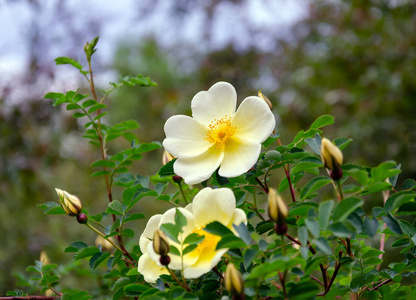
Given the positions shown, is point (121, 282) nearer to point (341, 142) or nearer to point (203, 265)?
point (203, 265)

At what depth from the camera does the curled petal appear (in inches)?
26.5

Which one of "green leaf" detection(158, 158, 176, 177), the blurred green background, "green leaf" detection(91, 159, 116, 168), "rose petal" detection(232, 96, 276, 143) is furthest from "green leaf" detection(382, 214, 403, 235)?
the blurred green background

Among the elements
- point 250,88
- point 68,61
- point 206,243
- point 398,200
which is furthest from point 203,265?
point 250,88

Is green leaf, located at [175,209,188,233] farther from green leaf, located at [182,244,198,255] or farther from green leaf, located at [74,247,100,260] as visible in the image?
green leaf, located at [74,247,100,260]

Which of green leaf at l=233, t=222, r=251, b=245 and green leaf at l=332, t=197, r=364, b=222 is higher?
green leaf at l=332, t=197, r=364, b=222

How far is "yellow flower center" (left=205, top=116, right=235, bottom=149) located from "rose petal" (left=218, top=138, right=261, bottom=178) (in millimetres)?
11

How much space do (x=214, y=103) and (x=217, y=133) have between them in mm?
55

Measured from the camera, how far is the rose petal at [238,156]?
0.59m

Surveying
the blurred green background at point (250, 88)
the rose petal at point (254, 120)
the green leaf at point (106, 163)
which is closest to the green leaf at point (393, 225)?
the rose petal at point (254, 120)

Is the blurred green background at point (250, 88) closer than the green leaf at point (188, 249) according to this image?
No

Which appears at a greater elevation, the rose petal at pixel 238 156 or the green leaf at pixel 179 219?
the rose petal at pixel 238 156

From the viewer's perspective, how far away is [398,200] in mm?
524

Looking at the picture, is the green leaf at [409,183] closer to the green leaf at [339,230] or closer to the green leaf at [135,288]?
the green leaf at [339,230]

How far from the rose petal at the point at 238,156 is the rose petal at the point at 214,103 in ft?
0.19
